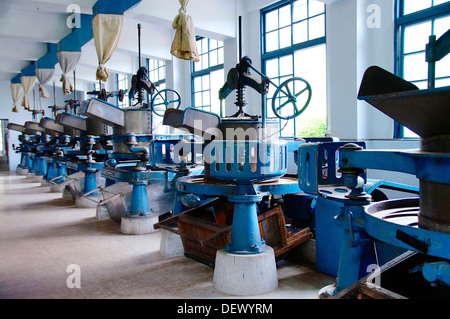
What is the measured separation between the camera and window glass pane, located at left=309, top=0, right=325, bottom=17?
16.5 ft

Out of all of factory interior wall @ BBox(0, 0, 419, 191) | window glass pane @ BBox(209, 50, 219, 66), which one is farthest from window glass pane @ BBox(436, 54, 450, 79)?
Result: window glass pane @ BBox(209, 50, 219, 66)

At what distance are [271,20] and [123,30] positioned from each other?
11.4 ft

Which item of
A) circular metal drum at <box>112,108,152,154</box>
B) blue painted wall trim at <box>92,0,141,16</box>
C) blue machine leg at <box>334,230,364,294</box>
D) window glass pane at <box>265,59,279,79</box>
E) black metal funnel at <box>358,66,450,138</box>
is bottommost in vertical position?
blue machine leg at <box>334,230,364,294</box>

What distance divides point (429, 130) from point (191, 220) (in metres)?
1.85

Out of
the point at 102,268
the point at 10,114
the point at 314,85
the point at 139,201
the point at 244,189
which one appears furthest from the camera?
the point at 10,114

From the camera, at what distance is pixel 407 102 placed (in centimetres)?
110

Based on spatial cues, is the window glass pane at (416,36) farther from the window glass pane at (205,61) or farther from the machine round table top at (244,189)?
the window glass pane at (205,61)

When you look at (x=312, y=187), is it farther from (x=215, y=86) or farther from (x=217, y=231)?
(x=215, y=86)

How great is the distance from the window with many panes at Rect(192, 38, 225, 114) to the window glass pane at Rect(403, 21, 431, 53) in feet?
12.1

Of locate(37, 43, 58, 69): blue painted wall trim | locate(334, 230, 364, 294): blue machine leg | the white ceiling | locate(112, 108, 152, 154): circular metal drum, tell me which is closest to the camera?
locate(334, 230, 364, 294): blue machine leg

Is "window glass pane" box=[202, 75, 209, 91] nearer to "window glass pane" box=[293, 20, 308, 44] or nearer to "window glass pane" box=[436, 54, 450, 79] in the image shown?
"window glass pane" box=[293, 20, 308, 44]

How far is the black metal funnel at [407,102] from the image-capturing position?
3.44 ft

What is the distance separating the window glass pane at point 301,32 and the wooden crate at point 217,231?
3316 millimetres

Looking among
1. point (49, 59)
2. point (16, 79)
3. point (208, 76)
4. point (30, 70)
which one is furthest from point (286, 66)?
point (16, 79)
